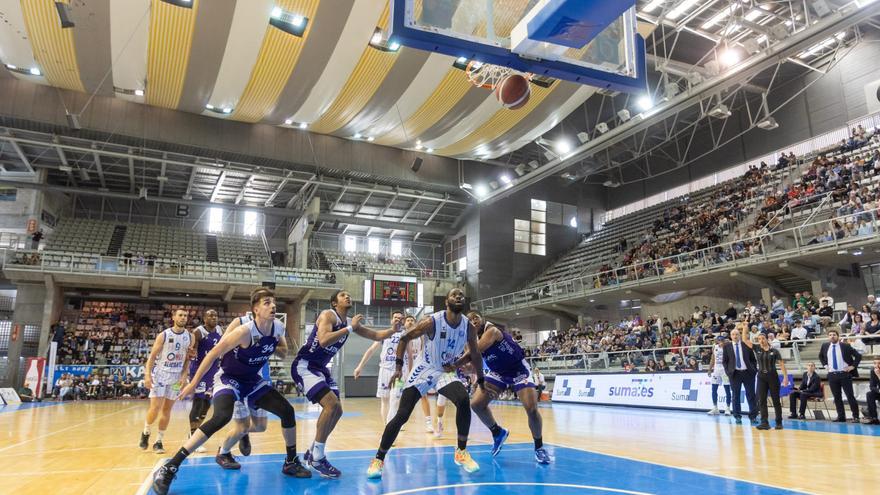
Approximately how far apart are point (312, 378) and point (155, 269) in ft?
77.2

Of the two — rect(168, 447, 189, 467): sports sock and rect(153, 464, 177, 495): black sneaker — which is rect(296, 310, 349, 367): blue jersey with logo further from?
rect(153, 464, 177, 495): black sneaker

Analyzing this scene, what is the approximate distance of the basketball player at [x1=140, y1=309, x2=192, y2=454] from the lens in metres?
7.42

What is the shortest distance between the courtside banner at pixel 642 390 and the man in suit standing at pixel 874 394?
2745 mm

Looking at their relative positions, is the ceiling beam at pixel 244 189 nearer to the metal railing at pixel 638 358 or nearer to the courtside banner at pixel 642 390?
the metal railing at pixel 638 358

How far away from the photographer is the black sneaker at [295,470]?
5388 mm

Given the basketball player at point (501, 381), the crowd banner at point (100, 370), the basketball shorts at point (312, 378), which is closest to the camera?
the basketball shorts at point (312, 378)

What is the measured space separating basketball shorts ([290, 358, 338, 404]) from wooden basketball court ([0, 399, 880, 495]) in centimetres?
84

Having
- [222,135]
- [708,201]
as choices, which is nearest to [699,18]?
[708,201]

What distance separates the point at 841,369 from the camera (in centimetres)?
1073

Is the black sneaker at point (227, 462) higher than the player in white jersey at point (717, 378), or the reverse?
the player in white jersey at point (717, 378)

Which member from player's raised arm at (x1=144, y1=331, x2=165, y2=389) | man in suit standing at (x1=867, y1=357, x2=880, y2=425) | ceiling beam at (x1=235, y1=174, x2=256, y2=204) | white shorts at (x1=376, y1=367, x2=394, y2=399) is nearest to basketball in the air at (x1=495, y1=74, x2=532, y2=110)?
white shorts at (x1=376, y1=367, x2=394, y2=399)

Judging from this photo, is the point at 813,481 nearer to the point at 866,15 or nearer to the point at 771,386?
the point at 771,386

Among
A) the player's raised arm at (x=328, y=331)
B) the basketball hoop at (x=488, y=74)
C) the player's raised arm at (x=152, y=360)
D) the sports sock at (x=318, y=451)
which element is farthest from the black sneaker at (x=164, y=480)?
the basketball hoop at (x=488, y=74)

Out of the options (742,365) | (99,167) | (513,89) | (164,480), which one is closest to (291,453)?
(164,480)
